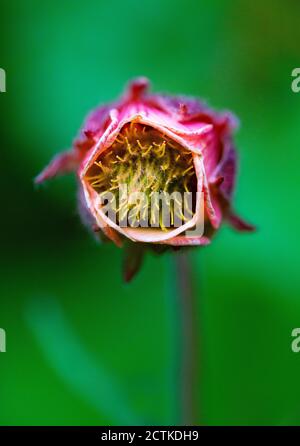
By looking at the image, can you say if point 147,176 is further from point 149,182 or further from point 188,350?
point 188,350

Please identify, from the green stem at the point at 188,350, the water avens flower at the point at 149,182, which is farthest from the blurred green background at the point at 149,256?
the water avens flower at the point at 149,182

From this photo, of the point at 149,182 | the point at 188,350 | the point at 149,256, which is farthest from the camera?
the point at 149,256

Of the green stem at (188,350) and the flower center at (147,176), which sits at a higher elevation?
the flower center at (147,176)

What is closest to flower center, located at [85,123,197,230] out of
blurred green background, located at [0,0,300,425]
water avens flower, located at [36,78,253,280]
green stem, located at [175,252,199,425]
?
water avens flower, located at [36,78,253,280]

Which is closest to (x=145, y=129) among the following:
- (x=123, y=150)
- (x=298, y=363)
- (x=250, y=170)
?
(x=123, y=150)

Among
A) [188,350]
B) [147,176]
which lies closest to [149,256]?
[188,350]

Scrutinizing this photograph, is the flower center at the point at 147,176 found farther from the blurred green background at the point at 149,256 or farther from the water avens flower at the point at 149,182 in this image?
the blurred green background at the point at 149,256

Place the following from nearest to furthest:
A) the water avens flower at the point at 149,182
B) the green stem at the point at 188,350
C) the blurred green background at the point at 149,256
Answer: the water avens flower at the point at 149,182 → the green stem at the point at 188,350 → the blurred green background at the point at 149,256

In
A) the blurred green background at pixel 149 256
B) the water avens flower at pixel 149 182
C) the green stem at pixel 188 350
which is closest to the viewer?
the water avens flower at pixel 149 182
